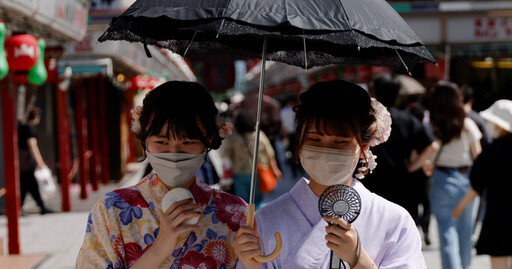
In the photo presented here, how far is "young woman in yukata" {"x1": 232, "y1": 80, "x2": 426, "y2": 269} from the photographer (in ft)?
7.41

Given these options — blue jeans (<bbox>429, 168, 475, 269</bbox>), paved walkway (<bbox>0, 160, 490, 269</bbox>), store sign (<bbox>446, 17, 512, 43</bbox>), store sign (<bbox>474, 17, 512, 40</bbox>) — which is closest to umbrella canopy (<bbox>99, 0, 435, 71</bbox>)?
blue jeans (<bbox>429, 168, 475, 269</bbox>)

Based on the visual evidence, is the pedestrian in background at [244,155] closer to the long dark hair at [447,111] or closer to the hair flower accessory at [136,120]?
the long dark hair at [447,111]

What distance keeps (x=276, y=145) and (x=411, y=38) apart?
11.6 meters

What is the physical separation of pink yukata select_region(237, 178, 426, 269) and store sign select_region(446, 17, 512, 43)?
510 inches

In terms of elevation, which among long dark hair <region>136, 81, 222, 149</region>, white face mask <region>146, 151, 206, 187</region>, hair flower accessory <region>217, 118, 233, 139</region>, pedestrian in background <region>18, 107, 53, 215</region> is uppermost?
long dark hair <region>136, 81, 222, 149</region>

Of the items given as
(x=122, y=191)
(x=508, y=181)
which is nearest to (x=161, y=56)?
(x=508, y=181)

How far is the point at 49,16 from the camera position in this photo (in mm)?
7621

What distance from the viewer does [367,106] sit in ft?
7.80

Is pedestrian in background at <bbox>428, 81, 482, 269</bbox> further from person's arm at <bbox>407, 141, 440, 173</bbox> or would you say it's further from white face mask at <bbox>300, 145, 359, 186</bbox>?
white face mask at <bbox>300, 145, 359, 186</bbox>

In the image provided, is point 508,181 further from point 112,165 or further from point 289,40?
point 112,165

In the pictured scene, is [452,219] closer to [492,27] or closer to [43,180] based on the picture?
[43,180]

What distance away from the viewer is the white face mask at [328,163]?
223cm

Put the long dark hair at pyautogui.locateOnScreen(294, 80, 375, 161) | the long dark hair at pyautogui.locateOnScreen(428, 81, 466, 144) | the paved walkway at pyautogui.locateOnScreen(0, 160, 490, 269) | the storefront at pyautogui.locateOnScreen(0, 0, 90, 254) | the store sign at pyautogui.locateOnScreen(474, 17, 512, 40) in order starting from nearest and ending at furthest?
the long dark hair at pyautogui.locateOnScreen(294, 80, 375, 161) < the long dark hair at pyautogui.locateOnScreen(428, 81, 466, 144) < the storefront at pyautogui.locateOnScreen(0, 0, 90, 254) < the paved walkway at pyautogui.locateOnScreen(0, 160, 490, 269) < the store sign at pyautogui.locateOnScreen(474, 17, 512, 40)

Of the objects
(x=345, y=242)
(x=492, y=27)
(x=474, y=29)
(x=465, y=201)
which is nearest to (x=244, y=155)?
(x=465, y=201)
